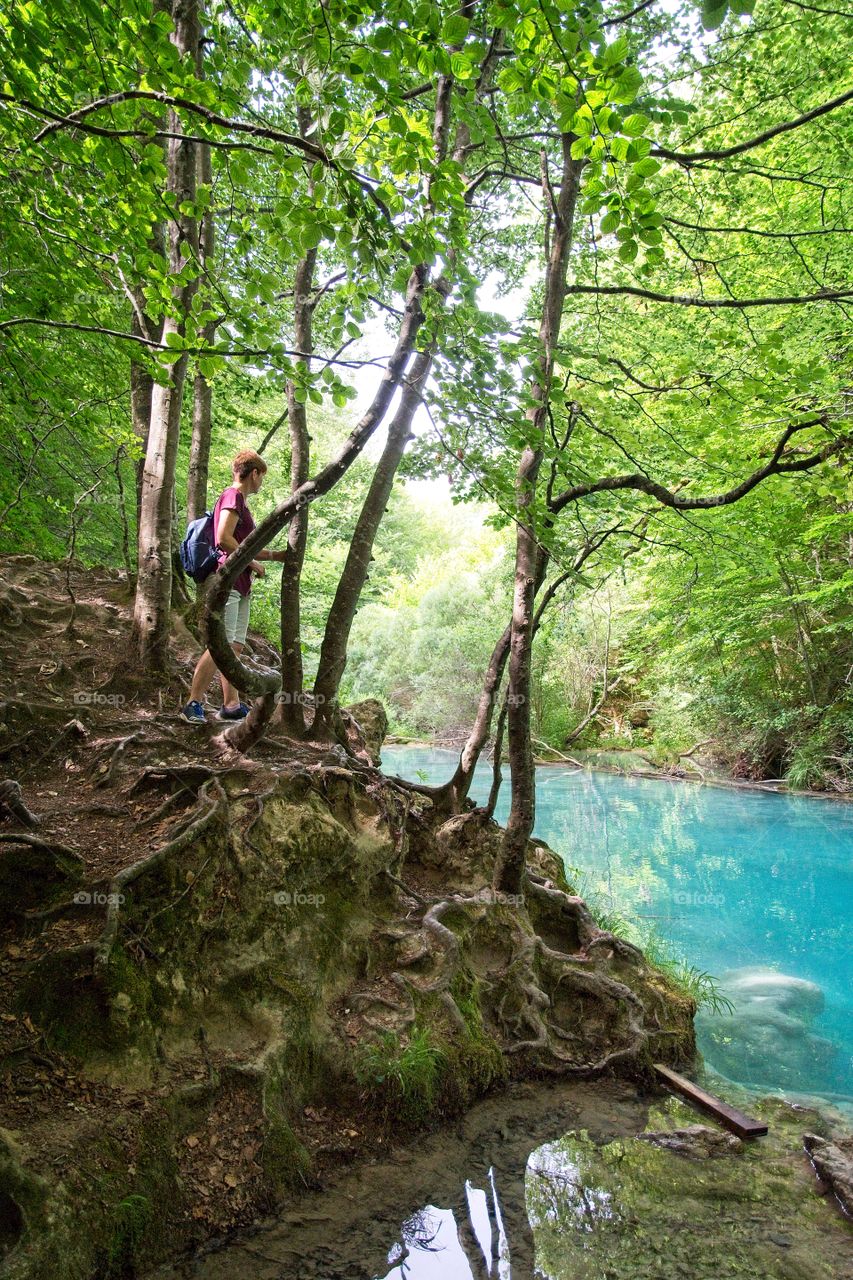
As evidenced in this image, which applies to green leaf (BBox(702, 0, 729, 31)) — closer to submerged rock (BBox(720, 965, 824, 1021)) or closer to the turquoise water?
the turquoise water

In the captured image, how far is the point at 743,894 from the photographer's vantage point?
10.4 meters

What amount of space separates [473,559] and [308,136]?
3150 cm

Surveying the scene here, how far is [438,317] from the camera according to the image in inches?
130

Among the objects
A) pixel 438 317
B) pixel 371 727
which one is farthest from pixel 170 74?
pixel 371 727

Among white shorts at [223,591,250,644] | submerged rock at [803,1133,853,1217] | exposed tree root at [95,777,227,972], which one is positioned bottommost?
submerged rock at [803,1133,853,1217]

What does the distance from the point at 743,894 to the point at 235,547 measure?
31.0ft

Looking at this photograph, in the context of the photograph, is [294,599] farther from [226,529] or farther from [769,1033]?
[769,1033]

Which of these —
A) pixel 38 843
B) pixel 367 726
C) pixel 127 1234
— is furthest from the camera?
pixel 367 726

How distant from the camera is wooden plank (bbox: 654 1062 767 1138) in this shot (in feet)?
13.3

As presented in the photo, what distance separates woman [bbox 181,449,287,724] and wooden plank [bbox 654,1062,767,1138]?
3978 mm

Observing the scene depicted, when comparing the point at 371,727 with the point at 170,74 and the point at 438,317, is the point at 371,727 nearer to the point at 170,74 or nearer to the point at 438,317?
the point at 438,317

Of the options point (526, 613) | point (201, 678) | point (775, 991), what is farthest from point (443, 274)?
point (775, 991)

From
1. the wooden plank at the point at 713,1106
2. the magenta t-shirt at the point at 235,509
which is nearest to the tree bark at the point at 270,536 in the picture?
the magenta t-shirt at the point at 235,509

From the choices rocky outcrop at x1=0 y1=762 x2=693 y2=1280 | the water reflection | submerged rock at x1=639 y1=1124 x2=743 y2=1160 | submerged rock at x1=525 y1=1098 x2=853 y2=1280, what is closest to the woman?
rocky outcrop at x1=0 y1=762 x2=693 y2=1280
